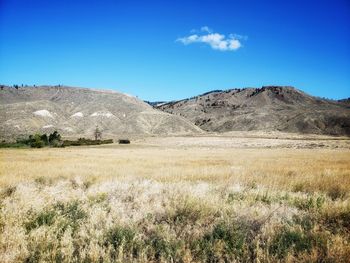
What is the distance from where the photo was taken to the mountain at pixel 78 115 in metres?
125

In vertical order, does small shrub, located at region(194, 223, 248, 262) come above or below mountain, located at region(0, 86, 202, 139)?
below

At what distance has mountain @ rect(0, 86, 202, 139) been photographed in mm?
125312

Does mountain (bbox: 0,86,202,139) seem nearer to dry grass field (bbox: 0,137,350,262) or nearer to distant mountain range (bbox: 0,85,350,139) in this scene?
A: distant mountain range (bbox: 0,85,350,139)

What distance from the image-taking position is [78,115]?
146875 mm

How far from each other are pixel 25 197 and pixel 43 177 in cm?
508

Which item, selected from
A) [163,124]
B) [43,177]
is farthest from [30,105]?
[43,177]

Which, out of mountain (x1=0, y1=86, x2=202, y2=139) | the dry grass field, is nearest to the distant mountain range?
mountain (x1=0, y1=86, x2=202, y2=139)

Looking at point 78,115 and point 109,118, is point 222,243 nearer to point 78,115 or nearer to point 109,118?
point 109,118

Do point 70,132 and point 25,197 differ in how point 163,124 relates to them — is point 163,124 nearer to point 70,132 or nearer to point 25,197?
point 70,132

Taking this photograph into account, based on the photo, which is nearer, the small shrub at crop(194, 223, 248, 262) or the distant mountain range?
the small shrub at crop(194, 223, 248, 262)

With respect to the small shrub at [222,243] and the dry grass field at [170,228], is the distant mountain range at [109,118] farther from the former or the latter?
the small shrub at [222,243]

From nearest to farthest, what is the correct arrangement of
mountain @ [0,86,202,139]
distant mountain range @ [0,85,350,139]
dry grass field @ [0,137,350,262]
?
dry grass field @ [0,137,350,262] → mountain @ [0,86,202,139] → distant mountain range @ [0,85,350,139]

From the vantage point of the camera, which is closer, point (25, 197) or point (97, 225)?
point (97, 225)

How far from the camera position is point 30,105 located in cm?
14075
